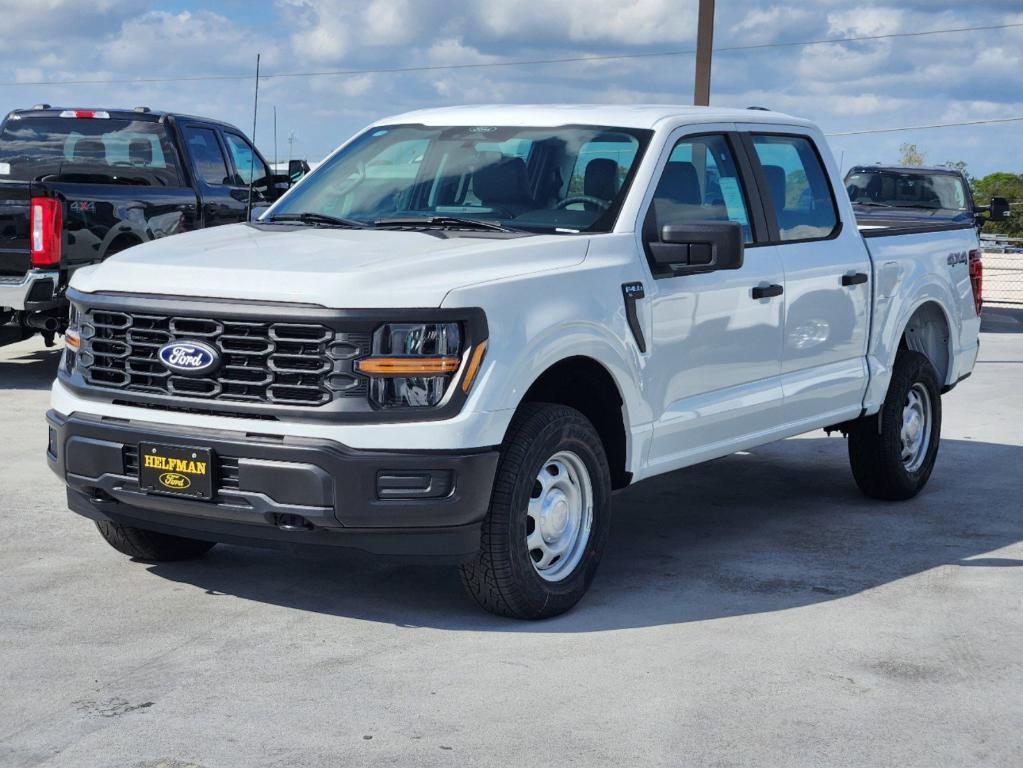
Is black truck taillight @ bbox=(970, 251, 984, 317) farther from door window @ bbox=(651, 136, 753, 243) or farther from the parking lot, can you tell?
door window @ bbox=(651, 136, 753, 243)

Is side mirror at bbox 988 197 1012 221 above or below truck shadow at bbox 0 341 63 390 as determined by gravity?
above

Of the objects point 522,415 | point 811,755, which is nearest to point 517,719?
point 811,755

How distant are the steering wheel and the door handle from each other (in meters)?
0.89

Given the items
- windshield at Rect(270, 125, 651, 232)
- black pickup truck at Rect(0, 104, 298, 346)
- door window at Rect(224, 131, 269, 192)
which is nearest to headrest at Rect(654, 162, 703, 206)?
windshield at Rect(270, 125, 651, 232)

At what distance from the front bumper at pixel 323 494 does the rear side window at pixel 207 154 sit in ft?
25.7

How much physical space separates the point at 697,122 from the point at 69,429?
2963mm

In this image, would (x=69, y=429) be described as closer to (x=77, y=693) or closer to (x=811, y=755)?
(x=77, y=693)

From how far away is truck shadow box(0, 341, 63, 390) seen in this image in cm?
1198

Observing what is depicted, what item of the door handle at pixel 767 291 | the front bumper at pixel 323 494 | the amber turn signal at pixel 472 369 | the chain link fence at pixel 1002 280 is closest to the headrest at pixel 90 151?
the door handle at pixel 767 291

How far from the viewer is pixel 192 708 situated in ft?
15.2

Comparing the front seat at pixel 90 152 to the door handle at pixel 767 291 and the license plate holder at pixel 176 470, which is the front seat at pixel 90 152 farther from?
the license plate holder at pixel 176 470

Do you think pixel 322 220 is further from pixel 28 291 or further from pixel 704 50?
pixel 704 50

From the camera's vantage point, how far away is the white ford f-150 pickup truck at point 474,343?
5148 millimetres

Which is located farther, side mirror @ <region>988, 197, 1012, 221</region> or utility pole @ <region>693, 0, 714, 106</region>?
side mirror @ <region>988, 197, 1012, 221</region>
